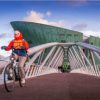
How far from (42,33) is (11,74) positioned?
85.5 m

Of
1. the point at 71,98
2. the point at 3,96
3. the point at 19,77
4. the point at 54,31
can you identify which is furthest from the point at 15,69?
the point at 54,31

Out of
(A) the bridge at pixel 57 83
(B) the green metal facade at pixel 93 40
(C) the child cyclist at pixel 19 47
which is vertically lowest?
(A) the bridge at pixel 57 83

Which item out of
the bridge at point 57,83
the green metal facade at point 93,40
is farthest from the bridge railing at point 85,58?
the green metal facade at point 93,40

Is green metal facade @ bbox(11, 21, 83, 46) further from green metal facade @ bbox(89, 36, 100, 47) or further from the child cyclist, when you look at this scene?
the child cyclist

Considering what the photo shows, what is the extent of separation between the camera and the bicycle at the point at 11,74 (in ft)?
35.8

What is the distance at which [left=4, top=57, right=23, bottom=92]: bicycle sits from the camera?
10.9 m

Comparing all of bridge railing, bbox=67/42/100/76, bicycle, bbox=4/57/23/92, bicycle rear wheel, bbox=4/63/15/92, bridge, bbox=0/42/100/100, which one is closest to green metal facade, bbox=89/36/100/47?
bridge, bbox=0/42/100/100

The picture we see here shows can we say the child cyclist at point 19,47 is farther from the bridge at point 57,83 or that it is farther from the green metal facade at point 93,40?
the green metal facade at point 93,40

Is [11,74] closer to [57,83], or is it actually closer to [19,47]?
[19,47]

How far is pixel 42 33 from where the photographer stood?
96438mm

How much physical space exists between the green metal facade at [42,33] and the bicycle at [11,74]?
270 ft

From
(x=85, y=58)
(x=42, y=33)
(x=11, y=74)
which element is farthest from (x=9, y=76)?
(x=42, y=33)

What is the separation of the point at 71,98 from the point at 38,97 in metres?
0.82

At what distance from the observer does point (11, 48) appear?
37.5ft
